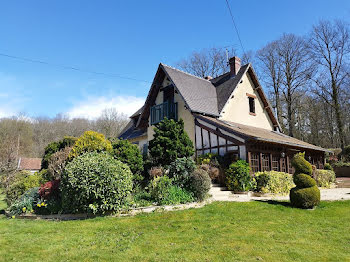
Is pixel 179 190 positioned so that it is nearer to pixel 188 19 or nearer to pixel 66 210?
pixel 66 210

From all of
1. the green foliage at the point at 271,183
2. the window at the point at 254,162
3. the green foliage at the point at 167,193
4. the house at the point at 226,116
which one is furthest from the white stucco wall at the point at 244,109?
the green foliage at the point at 167,193

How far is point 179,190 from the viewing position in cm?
934

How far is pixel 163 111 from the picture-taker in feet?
56.8

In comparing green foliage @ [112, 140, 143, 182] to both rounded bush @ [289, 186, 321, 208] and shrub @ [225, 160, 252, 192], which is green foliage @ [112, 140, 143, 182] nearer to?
shrub @ [225, 160, 252, 192]

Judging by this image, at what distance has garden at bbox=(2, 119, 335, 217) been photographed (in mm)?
7863

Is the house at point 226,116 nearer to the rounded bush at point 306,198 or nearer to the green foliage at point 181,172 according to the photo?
the green foliage at point 181,172

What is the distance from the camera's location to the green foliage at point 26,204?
28.7 feet

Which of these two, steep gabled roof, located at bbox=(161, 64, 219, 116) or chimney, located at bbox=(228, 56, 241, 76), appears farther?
chimney, located at bbox=(228, 56, 241, 76)

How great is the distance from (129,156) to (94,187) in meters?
3.61

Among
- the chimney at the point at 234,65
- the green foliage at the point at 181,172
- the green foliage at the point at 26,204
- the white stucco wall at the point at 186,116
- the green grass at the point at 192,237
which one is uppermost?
the chimney at the point at 234,65

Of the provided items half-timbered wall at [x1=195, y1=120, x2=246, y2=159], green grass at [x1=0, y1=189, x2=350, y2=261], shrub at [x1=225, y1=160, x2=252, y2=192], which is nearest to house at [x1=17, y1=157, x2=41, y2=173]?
half-timbered wall at [x1=195, y1=120, x2=246, y2=159]

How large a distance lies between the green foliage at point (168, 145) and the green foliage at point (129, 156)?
0.99 meters

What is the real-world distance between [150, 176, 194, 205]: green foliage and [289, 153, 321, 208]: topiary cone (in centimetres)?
345

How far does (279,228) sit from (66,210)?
6.24 metres
